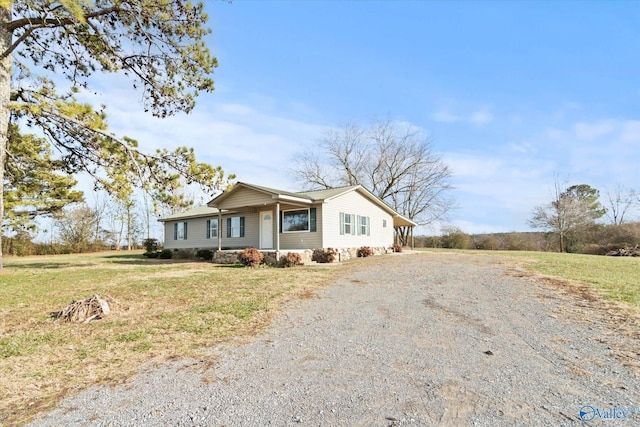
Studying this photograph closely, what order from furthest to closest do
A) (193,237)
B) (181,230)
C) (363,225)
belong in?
1. (181,230)
2. (193,237)
3. (363,225)

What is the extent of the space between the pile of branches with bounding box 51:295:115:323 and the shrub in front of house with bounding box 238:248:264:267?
767 cm

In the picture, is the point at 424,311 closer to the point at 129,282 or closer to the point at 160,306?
the point at 160,306

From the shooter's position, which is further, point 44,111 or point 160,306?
point 44,111

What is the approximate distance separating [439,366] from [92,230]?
35.9 meters

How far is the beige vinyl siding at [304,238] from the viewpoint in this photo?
15711 millimetres

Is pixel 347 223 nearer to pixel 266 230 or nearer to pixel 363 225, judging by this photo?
pixel 363 225

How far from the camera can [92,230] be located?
31453mm

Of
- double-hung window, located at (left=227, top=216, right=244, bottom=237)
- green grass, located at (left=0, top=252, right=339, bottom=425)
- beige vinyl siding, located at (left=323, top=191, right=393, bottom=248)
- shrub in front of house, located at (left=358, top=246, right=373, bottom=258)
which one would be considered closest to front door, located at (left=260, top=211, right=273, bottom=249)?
double-hung window, located at (left=227, top=216, right=244, bottom=237)

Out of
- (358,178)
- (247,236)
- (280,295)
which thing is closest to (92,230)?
(247,236)

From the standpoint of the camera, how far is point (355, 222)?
18.3m

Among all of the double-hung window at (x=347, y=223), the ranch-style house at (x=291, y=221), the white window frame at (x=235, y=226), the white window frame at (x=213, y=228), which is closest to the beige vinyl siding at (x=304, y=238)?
the ranch-style house at (x=291, y=221)

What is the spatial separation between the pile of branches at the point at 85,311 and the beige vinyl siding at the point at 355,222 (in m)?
10.7

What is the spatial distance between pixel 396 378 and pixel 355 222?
15.2 metres

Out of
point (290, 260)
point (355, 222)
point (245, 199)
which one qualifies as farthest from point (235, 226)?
point (290, 260)
